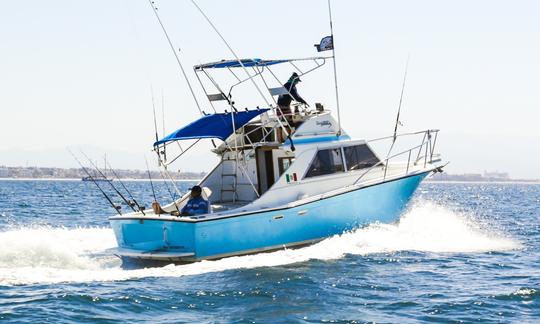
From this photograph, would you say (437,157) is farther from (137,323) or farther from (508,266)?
(137,323)

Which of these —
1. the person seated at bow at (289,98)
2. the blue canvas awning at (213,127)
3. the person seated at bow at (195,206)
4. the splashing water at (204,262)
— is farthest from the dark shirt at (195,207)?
the person seated at bow at (289,98)

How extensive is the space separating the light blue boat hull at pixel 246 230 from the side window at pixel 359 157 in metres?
0.68

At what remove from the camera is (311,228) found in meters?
14.9

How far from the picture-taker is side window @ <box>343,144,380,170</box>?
641 inches

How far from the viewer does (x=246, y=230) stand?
13.8 meters

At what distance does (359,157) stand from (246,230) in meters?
3.85

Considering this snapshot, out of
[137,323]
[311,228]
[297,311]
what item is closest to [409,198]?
[311,228]

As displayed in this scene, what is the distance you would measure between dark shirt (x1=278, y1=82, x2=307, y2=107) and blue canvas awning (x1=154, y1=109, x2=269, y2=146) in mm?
1155

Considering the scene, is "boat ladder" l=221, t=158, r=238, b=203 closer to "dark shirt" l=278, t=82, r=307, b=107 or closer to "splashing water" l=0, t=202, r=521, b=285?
"dark shirt" l=278, t=82, r=307, b=107

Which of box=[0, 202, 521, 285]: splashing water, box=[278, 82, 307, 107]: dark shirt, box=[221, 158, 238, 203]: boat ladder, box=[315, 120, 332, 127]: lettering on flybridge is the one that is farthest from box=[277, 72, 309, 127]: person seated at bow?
box=[0, 202, 521, 285]: splashing water

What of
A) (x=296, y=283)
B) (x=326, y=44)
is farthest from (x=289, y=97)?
(x=296, y=283)

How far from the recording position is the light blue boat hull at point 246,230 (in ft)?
43.7

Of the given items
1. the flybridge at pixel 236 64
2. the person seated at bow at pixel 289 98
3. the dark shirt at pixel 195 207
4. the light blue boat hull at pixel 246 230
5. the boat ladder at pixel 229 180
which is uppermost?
the flybridge at pixel 236 64

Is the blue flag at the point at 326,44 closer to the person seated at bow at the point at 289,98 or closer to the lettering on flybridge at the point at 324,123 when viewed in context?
the person seated at bow at the point at 289,98
